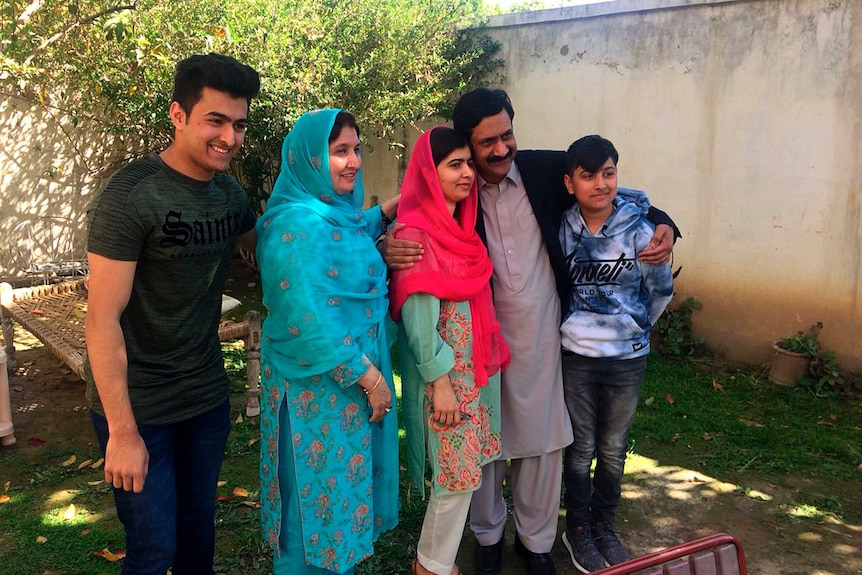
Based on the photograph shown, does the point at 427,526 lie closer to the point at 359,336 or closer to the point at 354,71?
the point at 359,336

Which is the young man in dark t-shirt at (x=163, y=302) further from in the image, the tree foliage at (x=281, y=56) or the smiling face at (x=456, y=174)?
the tree foliage at (x=281, y=56)

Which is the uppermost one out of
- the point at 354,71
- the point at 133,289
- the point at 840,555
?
the point at 354,71

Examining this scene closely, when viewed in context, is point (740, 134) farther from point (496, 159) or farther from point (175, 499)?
point (175, 499)

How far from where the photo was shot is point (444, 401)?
7.39 feet

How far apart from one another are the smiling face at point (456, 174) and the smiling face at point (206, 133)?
0.70m

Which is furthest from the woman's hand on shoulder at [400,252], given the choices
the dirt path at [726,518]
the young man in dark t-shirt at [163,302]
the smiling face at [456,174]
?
the dirt path at [726,518]

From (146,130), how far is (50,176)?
1.97 metres

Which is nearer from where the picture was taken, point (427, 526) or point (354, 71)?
point (427, 526)

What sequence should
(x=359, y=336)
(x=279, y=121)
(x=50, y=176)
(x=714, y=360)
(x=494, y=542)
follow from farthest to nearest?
(x=50, y=176)
(x=279, y=121)
(x=714, y=360)
(x=494, y=542)
(x=359, y=336)

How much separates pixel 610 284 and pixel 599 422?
1.92ft

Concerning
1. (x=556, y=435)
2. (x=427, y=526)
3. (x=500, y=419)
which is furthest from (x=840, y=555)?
(x=427, y=526)

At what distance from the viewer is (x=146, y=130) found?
6973mm

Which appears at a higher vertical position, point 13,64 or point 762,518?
point 13,64

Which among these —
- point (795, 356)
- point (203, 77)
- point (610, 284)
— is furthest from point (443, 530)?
point (795, 356)
